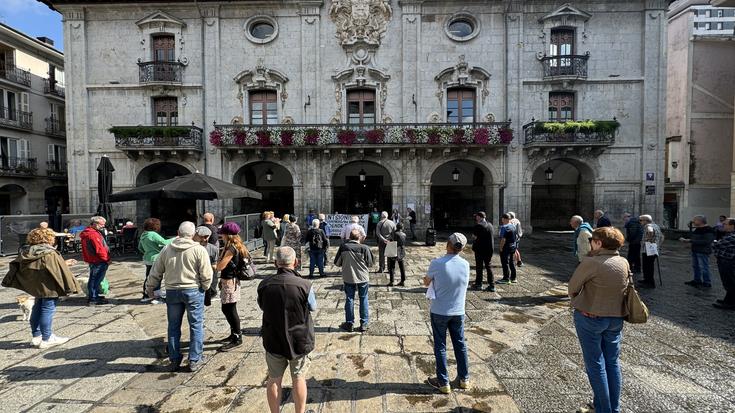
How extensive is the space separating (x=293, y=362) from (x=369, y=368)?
1481mm

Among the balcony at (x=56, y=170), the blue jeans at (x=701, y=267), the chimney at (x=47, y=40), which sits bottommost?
the blue jeans at (x=701, y=267)

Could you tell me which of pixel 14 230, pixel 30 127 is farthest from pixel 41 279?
pixel 30 127

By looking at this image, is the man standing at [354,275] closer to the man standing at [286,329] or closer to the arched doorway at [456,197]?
the man standing at [286,329]

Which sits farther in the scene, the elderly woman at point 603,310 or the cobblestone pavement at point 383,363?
the cobblestone pavement at point 383,363

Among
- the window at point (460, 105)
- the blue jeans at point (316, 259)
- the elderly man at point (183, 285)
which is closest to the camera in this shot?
the elderly man at point (183, 285)

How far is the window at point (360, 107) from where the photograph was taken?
57.7 ft

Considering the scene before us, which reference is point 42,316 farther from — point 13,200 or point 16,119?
point 16,119

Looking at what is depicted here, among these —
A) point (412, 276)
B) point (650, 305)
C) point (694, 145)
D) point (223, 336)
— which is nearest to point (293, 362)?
point (223, 336)

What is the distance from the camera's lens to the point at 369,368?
4094 millimetres

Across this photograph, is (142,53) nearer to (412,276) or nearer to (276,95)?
(276,95)

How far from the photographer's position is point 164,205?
64.9 ft

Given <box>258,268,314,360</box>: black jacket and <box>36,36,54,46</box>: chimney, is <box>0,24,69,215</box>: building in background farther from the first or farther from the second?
<box>258,268,314,360</box>: black jacket

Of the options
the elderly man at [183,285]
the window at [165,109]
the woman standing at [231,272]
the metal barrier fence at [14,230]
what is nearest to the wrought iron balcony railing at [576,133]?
the woman standing at [231,272]

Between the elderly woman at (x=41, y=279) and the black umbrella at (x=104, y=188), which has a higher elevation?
the black umbrella at (x=104, y=188)
